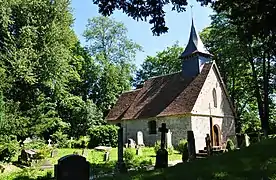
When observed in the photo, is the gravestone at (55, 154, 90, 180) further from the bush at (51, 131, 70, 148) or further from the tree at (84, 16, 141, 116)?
the tree at (84, 16, 141, 116)

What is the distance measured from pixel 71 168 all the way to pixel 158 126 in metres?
22.1

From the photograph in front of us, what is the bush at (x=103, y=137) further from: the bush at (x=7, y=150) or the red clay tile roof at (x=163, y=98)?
the bush at (x=7, y=150)

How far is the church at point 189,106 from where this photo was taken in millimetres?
27953

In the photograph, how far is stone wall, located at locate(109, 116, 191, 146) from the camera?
90.7 ft

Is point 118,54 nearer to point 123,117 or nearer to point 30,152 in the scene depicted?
point 123,117

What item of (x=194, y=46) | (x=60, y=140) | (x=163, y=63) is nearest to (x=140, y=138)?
(x=60, y=140)

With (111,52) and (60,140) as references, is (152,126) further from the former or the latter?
(111,52)

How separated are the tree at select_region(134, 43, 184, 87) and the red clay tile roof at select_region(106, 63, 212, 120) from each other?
14.7 meters

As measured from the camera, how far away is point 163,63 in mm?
52406

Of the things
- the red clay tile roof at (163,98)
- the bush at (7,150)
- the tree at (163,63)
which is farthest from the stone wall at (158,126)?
the tree at (163,63)

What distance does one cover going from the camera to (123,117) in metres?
33.4

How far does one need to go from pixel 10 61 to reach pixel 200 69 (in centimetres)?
1677

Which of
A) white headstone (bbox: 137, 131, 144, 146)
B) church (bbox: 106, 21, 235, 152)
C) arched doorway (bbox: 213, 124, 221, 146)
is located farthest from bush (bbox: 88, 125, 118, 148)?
arched doorway (bbox: 213, 124, 221, 146)

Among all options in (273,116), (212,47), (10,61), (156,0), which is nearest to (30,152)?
(10,61)
